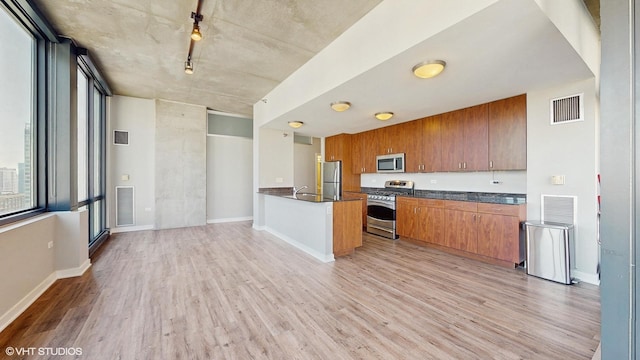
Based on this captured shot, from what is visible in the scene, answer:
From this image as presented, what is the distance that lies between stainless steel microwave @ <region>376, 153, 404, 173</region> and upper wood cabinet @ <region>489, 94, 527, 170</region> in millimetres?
1652

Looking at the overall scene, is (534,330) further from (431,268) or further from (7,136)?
(7,136)

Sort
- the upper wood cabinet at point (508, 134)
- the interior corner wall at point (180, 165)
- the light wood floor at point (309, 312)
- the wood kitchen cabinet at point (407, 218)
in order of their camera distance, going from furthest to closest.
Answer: the interior corner wall at point (180, 165) → the wood kitchen cabinet at point (407, 218) → the upper wood cabinet at point (508, 134) → the light wood floor at point (309, 312)

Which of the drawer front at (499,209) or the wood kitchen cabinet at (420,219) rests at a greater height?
the drawer front at (499,209)

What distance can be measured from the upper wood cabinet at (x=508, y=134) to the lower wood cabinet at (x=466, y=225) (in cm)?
66

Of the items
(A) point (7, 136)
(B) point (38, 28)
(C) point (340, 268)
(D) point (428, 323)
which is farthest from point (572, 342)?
(B) point (38, 28)

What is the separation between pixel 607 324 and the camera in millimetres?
1277

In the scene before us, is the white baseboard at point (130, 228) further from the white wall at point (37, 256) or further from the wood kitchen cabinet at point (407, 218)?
the wood kitchen cabinet at point (407, 218)

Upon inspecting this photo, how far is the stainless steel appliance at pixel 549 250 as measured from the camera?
2.90m

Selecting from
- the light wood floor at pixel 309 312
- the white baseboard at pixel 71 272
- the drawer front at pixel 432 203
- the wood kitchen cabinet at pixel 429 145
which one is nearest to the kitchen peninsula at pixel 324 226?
the light wood floor at pixel 309 312

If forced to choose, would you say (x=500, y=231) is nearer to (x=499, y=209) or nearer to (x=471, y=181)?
(x=499, y=209)

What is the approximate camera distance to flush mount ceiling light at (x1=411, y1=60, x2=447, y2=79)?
2.39 meters

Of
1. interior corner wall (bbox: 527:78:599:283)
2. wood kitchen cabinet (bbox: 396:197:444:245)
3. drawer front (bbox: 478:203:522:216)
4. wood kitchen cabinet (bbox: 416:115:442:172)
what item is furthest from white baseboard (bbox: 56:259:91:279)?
interior corner wall (bbox: 527:78:599:283)

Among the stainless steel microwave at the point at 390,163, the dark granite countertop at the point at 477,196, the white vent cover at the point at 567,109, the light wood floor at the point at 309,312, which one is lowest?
the light wood floor at the point at 309,312

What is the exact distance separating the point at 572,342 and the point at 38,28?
19.9 feet
